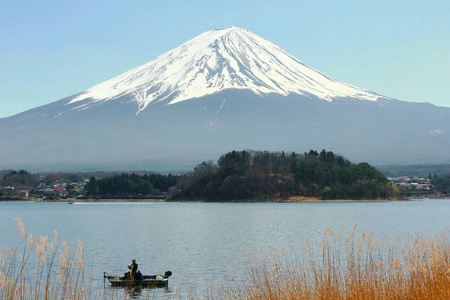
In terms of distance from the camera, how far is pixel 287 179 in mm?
117250

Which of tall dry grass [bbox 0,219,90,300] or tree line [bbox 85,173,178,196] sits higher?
tree line [bbox 85,173,178,196]

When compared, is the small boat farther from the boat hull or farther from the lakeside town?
the lakeside town

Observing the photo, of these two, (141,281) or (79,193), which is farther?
(79,193)

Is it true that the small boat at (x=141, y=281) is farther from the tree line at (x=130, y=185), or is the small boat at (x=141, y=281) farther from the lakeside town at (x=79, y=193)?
the tree line at (x=130, y=185)

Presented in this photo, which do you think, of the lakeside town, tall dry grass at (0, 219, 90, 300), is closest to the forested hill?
the lakeside town

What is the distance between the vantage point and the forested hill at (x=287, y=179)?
117250 mm

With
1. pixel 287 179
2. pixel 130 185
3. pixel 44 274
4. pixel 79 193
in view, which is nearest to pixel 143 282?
pixel 44 274

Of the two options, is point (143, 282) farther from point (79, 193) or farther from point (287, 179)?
point (79, 193)

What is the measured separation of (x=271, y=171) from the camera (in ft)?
393

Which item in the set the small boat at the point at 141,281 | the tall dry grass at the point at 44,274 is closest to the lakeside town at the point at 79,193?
the small boat at the point at 141,281

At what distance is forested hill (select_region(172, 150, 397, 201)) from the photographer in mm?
117250

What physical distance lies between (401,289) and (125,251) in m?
26.4

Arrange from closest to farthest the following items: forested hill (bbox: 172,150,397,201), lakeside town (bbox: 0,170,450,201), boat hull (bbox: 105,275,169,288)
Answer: boat hull (bbox: 105,275,169,288), forested hill (bbox: 172,150,397,201), lakeside town (bbox: 0,170,450,201)

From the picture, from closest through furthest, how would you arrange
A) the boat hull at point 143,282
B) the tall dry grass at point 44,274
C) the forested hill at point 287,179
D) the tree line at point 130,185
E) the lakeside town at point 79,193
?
the tall dry grass at point 44,274 < the boat hull at point 143,282 < the forested hill at point 287,179 < the tree line at point 130,185 < the lakeside town at point 79,193
